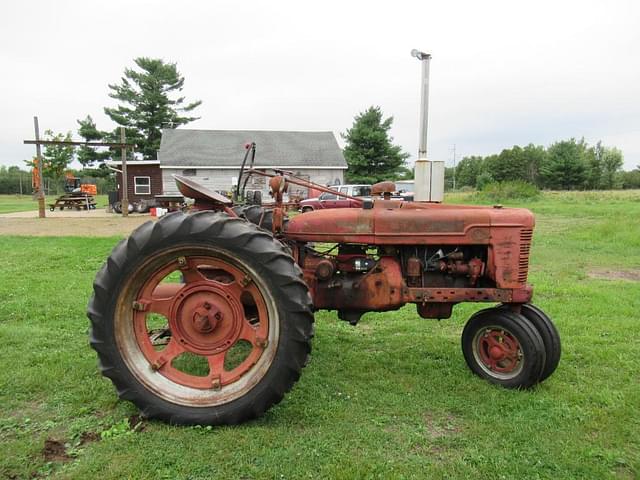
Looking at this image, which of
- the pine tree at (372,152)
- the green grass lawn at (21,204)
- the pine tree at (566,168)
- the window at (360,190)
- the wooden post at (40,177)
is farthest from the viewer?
the pine tree at (566,168)

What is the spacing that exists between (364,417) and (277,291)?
0.96m

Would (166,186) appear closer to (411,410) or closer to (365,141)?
(365,141)

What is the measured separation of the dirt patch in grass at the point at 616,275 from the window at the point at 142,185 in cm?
2394

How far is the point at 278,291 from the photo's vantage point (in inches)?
115

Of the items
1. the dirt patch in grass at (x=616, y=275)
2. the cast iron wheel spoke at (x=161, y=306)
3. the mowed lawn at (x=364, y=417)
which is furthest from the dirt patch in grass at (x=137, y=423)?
the dirt patch in grass at (x=616, y=275)

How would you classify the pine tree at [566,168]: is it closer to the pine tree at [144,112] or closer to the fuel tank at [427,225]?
the pine tree at [144,112]

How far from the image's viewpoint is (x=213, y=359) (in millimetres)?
3184

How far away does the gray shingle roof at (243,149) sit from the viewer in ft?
90.8

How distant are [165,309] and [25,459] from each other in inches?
41.7

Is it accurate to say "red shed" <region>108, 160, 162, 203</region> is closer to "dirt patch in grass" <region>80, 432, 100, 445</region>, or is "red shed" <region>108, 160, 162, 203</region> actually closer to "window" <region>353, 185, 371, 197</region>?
"window" <region>353, 185, 371, 197</region>

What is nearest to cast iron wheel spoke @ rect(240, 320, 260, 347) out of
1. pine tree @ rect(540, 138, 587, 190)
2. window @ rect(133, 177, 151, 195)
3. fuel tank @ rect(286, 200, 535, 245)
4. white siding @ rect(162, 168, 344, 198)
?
fuel tank @ rect(286, 200, 535, 245)

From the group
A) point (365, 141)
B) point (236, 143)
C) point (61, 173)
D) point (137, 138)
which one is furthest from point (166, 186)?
point (61, 173)

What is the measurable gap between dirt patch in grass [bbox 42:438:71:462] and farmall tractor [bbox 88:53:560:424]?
409mm

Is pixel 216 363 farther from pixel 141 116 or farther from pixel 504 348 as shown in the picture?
pixel 141 116
